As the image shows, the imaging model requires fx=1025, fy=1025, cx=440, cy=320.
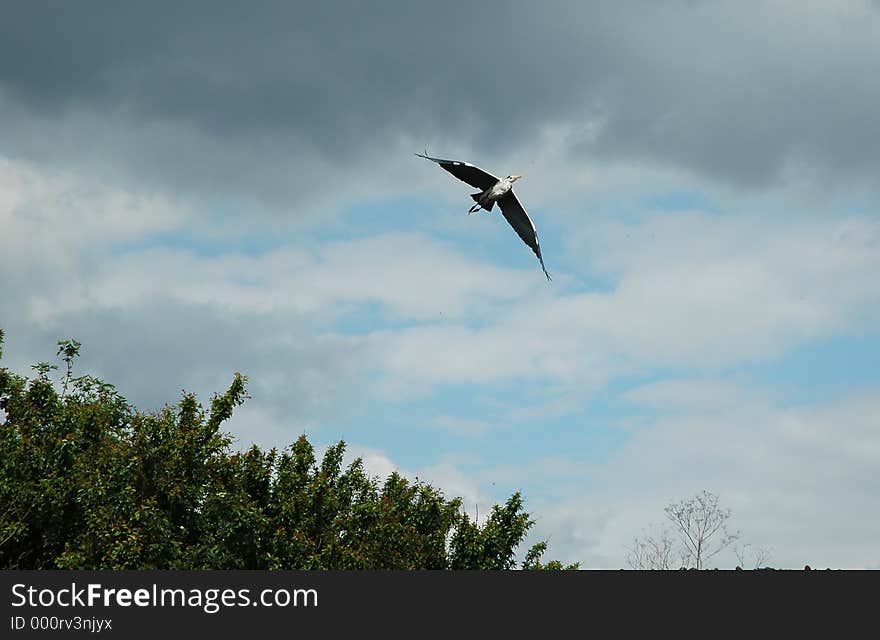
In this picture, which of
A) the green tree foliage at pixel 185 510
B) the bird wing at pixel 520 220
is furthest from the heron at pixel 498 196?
the green tree foliage at pixel 185 510

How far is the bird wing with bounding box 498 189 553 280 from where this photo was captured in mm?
18859

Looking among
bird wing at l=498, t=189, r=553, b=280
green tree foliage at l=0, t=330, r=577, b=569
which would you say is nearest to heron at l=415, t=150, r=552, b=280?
bird wing at l=498, t=189, r=553, b=280

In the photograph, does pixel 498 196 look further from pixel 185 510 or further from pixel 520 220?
pixel 185 510

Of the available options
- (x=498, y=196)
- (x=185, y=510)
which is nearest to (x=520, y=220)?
(x=498, y=196)

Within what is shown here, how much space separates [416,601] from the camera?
1478 centimetres

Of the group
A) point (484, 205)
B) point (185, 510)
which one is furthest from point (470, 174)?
point (185, 510)

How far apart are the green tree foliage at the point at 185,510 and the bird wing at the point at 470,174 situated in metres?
11.0

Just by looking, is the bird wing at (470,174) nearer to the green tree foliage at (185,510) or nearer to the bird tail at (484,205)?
the bird tail at (484,205)

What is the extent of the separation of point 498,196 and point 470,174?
66 centimetres

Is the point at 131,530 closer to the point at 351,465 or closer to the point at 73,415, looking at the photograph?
the point at 73,415

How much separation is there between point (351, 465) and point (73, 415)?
9.56m

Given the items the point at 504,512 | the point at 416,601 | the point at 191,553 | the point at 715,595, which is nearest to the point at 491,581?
Result: the point at 416,601

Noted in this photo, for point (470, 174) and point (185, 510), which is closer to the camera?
point (470, 174)

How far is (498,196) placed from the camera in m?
18.5
